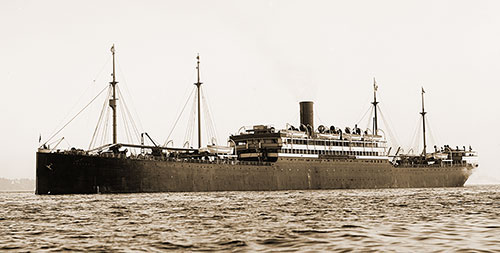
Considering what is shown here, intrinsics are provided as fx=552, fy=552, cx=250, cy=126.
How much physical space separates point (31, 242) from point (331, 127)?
70874 millimetres

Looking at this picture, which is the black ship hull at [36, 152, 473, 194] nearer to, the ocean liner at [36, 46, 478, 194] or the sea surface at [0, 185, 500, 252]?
the ocean liner at [36, 46, 478, 194]

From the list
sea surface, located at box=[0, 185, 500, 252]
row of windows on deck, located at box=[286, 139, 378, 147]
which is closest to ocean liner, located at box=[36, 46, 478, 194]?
row of windows on deck, located at box=[286, 139, 378, 147]

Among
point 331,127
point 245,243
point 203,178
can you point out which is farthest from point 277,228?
point 331,127

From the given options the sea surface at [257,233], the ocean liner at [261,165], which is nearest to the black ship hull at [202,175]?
the ocean liner at [261,165]

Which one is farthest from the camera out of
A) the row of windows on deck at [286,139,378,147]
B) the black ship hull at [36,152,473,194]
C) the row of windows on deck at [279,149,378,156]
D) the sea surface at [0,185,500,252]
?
the row of windows on deck at [286,139,378,147]

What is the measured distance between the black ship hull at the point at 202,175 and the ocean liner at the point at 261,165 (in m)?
0.10

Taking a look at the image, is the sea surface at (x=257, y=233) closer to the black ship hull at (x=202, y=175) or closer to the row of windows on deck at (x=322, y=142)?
the black ship hull at (x=202, y=175)

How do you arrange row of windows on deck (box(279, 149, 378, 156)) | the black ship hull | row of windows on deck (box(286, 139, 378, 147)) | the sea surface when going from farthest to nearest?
row of windows on deck (box(286, 139, 378, 147))
row of windows on deck (box(279, 149, 378, 156))
the black ship hull
the sea surface

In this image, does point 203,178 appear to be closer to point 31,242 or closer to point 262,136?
point 262,136

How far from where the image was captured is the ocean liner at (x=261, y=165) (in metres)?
54.8

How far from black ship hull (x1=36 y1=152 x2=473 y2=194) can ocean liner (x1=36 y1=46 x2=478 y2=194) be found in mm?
98

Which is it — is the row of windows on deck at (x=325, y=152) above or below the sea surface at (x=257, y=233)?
above

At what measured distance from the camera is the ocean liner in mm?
54781

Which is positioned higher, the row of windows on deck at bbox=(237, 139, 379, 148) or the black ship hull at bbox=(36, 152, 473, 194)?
the row of windows on deck at bbox=(237, 139, 379, 148)
